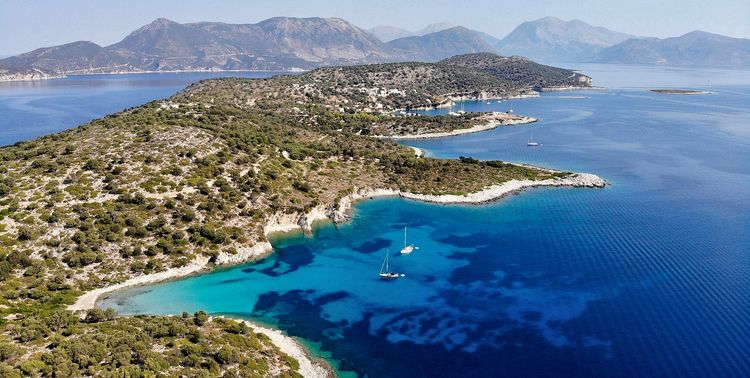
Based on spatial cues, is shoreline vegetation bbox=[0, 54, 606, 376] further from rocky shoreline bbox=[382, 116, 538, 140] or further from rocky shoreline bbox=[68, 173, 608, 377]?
rocky shoreline bbox=[382, 116, 538, 140]

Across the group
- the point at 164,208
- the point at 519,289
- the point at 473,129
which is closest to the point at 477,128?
the point at 473,129

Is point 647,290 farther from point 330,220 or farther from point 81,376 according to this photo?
point 81,376

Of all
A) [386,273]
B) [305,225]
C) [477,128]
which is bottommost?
[386,273]

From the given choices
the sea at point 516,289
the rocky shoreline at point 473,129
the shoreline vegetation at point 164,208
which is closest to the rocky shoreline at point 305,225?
the shoreline vegetation at point 164,208

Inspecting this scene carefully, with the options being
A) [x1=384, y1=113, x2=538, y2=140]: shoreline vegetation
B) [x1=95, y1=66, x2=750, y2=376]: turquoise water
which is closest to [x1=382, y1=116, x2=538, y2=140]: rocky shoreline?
[x1=384, y1=113, x2=538, y2=140]: shoreline vegetation

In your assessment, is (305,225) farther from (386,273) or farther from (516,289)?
(516,289)

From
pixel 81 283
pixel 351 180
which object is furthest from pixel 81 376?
pixel 351 180

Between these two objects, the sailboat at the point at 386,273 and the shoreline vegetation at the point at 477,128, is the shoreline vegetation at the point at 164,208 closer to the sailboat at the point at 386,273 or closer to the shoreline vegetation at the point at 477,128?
the sailboat at the point at 386,273
